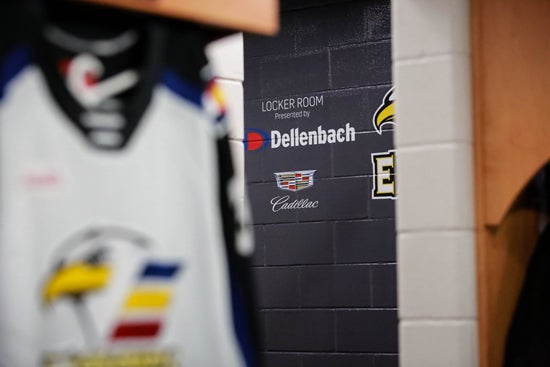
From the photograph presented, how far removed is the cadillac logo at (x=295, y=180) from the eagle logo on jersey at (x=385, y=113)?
19.2 inches

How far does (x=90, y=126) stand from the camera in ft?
4.62

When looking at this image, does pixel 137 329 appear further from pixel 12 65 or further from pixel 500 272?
pixel 500 272

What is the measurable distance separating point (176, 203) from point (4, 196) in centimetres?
28

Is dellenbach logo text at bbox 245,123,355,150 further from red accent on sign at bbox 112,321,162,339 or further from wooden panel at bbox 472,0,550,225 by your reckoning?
red accent on sign at bbox 112,321,162,339

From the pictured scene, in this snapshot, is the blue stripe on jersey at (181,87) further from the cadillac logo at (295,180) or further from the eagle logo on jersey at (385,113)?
the cadillac logo at (295,180)

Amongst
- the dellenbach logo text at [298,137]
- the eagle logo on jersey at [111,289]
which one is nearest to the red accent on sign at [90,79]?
the eagle logo on jersey at [111,289]

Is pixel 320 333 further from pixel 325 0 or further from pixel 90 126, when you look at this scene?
pixel 90 126

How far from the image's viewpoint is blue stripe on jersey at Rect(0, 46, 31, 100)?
1.35 metres

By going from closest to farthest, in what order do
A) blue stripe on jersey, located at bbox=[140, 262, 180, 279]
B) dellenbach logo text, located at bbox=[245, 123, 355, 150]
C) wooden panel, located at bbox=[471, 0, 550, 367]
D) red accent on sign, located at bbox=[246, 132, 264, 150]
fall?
blue stripe on jersey, located at bbox=[140, 262, 180, 279] < wooden panel, located at bbox=[471, 0, 550, 367] < dellenbach logo text, located at bbox=[245, 123, 355, 150] < red accent on sign, located at bbox=[246, 132, 264, 150]

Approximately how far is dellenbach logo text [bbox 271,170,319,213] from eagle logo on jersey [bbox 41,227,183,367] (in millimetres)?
4154

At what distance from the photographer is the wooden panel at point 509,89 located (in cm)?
276

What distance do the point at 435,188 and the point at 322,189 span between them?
9.12ft

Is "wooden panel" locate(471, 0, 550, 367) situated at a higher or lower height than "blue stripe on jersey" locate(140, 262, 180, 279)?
higher

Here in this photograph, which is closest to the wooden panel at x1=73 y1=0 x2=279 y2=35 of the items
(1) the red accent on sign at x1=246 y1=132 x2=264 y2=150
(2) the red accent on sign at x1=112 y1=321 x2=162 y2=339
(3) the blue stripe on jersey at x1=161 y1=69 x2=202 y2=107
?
(3) the blue stripe on jersey at x1=161 y1=69 x2=202 y2=107
